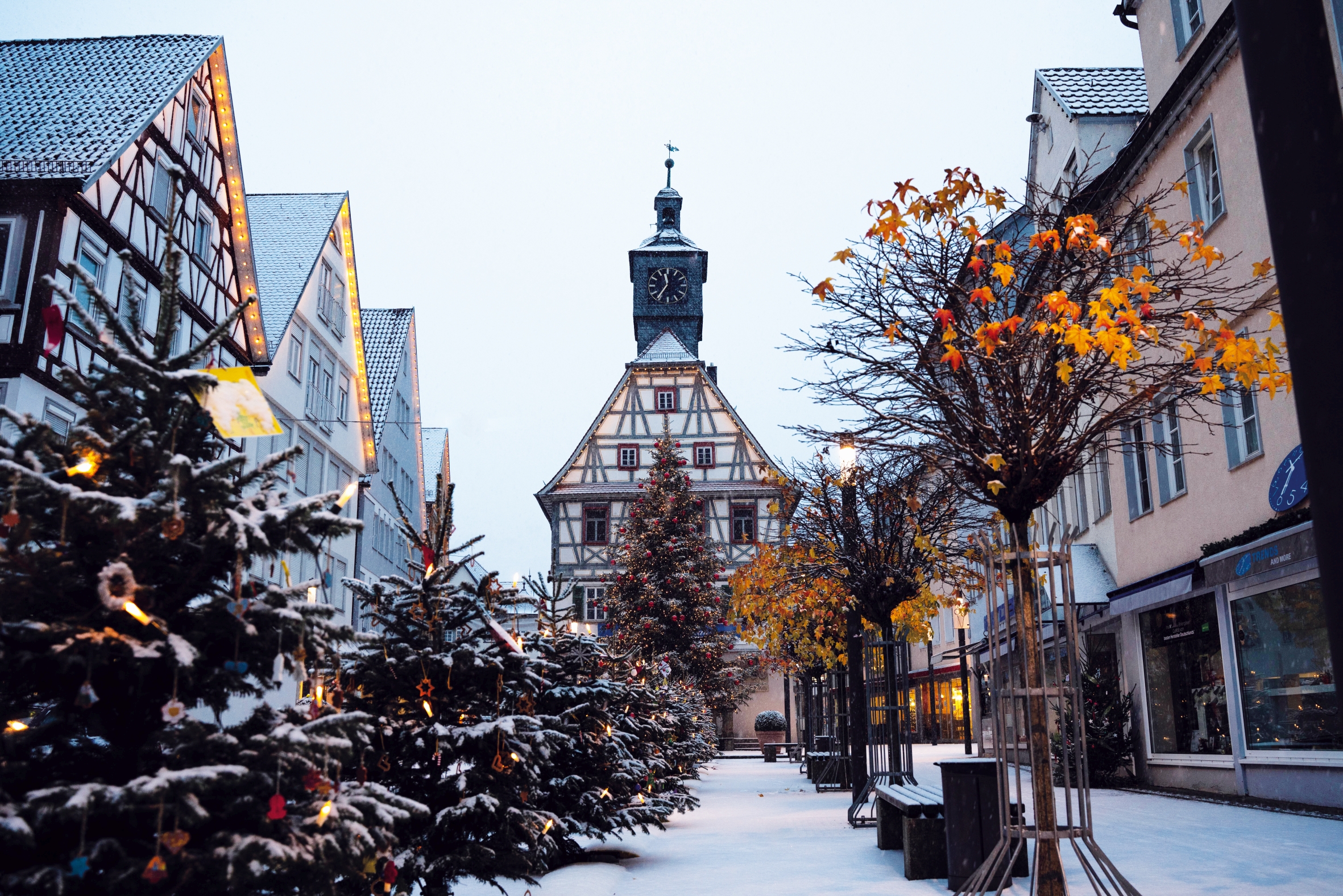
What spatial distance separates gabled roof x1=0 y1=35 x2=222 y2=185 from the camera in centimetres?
1662

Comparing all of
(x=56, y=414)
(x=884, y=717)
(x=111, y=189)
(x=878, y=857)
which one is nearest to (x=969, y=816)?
(x=878, y=857)

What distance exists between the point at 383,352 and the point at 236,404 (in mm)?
35135

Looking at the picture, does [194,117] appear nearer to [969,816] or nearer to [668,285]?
[969,816]

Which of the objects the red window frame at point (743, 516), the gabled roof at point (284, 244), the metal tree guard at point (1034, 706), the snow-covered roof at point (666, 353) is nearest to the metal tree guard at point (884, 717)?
the metal tree guard at point (1034, 706)

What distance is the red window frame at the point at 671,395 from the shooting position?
153 ft

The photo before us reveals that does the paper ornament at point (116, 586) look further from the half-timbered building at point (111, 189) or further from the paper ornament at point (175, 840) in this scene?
the half-timbered building at point (111, 189)

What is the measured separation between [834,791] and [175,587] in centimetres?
1787

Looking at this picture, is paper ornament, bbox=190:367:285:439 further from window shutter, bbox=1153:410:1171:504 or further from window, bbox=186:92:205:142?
window, bbox=186:92:205:142

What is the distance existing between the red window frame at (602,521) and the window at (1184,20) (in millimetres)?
32370

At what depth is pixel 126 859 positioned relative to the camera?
3.56 m

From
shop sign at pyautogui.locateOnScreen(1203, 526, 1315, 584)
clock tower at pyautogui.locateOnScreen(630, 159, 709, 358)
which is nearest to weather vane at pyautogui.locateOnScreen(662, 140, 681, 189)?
clock tower at pyautogui.locateOnScreen(630, 159, 709, 358)

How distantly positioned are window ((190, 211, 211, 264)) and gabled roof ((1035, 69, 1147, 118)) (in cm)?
1676

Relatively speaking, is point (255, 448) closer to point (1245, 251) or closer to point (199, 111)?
point (199, 111)

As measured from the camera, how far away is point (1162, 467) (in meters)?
17.6
